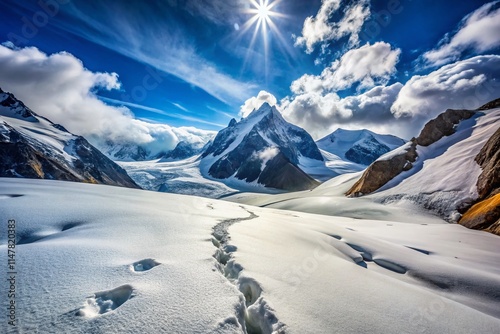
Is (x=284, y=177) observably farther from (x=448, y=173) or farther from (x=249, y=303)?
(x=249, y=303)

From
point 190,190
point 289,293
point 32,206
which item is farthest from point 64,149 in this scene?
point 289,293

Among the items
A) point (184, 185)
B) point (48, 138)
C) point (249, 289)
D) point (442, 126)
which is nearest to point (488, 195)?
point (442, 126)

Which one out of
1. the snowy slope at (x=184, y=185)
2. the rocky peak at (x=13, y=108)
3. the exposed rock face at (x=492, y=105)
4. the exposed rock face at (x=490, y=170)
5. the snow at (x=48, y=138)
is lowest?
the snowy slope at (x=184, y=185)

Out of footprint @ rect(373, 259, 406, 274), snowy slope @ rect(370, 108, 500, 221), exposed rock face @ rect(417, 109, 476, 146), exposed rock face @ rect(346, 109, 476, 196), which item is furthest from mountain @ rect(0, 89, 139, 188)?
exposed rock face @ rect(417, 109, 476, 146)

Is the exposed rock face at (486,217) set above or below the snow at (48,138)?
below

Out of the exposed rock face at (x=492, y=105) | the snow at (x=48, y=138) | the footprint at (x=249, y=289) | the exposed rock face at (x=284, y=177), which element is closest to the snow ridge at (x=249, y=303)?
the footprint at (x=249, y=289)

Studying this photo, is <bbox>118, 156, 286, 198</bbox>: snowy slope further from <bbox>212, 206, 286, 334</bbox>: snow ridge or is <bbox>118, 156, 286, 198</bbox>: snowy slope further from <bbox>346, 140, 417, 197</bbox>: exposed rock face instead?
<bbox>212, 206, 286, 334</bbox>: snow ridge

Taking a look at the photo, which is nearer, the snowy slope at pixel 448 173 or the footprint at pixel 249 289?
the footprint at pixel 249 289

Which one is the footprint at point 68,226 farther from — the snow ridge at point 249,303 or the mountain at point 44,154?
the mountain at point 44,154
